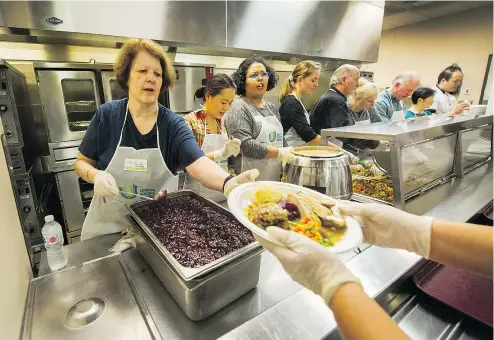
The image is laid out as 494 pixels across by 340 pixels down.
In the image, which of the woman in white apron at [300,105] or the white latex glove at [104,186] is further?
the woman in white apron at [300,105]

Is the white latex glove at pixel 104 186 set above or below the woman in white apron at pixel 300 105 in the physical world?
below

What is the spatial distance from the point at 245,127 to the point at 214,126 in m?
0.28

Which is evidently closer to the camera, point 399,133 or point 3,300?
point 3,300

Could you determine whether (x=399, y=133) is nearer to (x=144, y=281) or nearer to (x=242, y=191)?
(x=242, y=191)

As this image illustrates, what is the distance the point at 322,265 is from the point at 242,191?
0.44 m

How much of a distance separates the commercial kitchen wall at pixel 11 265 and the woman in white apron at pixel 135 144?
42cm

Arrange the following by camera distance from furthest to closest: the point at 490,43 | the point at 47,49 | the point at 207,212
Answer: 1. the point at 490,43
2. the point at 47,49
3. the point at 207,212

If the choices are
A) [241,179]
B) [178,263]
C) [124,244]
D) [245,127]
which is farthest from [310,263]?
[245,127]

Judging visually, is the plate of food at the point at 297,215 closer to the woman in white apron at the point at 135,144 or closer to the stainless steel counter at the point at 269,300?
the stainless steel counter at the point at 269,300

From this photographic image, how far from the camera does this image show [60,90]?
261 cm

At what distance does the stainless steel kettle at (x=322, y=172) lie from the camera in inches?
56.5

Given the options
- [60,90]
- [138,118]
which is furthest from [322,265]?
[60,90]

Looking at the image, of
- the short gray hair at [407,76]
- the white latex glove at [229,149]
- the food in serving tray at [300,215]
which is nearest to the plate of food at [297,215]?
the food in serving tray at [300,215]

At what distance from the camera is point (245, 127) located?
2307 mm
